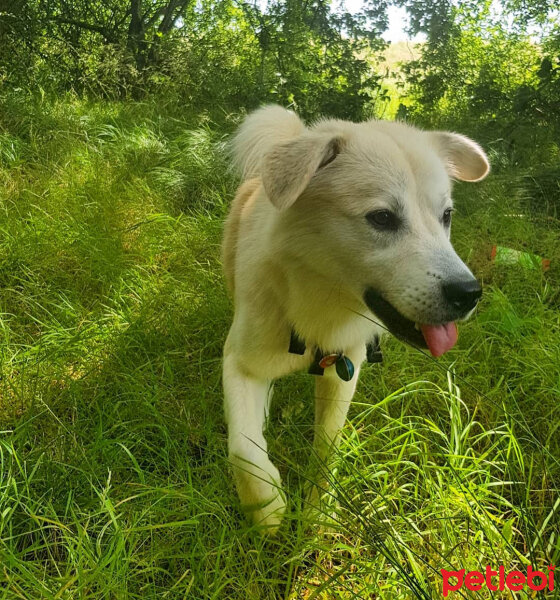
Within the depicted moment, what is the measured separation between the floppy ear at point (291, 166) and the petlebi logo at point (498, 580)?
1.13 metres

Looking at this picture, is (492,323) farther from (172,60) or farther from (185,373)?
(172,60)

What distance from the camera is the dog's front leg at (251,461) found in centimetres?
164

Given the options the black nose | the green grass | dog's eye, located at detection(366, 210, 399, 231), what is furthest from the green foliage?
dog's eye, located at detection(366, 210, 399, 231)

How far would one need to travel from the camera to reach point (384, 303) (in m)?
1.64

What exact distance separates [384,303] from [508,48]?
21.3ft

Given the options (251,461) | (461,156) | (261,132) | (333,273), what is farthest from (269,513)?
(461,156)

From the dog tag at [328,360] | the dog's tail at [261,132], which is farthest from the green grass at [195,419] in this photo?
the dog's tail at [261,132]

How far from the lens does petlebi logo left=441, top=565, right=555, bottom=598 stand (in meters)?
1.35

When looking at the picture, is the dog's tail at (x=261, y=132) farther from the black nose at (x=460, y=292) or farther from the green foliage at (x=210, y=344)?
the black nose at (x=460, y=292)

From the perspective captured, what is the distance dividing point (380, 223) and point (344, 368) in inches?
21.0

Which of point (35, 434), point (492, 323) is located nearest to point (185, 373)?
point (35, 434)

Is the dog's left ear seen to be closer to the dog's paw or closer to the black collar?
the black collar

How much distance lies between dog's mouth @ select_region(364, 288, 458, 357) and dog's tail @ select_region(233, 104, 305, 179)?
2.69ft

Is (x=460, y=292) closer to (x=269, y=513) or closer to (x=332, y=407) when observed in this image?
(x=332, y=407)
